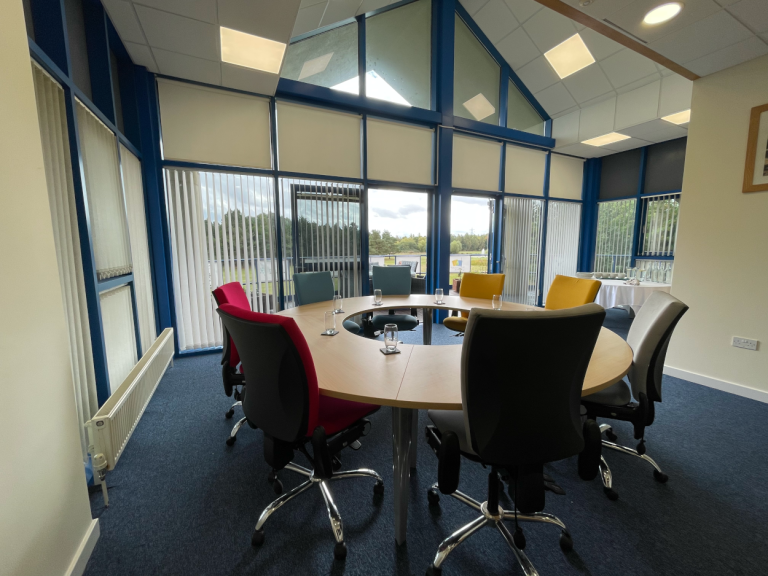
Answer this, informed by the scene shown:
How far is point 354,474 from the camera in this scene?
1749 mm

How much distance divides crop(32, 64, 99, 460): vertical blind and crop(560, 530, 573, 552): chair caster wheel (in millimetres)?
2490

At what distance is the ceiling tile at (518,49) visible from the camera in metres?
4.91

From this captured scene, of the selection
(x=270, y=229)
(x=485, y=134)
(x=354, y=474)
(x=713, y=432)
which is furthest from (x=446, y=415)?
(x=485, y=134)

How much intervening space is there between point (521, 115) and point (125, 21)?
223 inches

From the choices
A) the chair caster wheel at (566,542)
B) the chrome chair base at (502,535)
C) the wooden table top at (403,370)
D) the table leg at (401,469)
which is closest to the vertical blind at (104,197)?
the wooden table top at (403,370)

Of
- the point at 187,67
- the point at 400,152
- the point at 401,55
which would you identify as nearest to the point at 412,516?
the point at 187,67

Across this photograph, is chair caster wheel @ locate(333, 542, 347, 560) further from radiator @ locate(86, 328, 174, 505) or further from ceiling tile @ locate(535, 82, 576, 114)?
ceiling tile @ locate(535, 82, 576, 114)

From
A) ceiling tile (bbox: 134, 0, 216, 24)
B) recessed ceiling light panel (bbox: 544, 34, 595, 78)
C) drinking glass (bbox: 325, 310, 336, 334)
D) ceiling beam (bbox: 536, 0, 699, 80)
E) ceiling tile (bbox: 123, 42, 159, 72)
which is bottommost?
drinking glass (bbox: 325, 310, 336, 334)

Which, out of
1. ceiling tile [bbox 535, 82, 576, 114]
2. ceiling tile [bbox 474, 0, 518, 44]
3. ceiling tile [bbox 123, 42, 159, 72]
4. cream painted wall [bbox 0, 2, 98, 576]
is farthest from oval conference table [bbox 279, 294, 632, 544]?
ceiling tile [bbox 474, 0, 518, 44]

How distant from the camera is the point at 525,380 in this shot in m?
1.06

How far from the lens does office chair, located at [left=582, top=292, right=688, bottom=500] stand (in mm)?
1606

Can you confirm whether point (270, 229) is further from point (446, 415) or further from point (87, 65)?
point (446, 415)

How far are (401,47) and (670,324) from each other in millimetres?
5014

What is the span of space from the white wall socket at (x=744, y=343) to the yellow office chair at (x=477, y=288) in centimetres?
211
